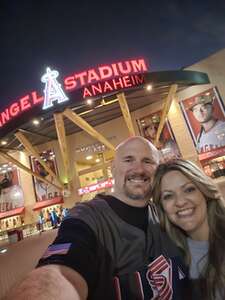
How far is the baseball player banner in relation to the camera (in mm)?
21766

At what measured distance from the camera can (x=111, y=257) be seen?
1.85 m

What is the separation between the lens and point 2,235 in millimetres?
23406

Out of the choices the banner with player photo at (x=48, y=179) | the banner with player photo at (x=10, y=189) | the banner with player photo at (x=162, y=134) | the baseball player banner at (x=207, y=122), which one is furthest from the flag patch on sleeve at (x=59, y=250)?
the banner with player photo at (x=10, y=189)

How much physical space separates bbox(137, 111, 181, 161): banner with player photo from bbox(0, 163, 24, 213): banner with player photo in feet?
51.0

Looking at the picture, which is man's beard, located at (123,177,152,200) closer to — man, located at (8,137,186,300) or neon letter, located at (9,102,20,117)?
man, located at (8,137,186,300)

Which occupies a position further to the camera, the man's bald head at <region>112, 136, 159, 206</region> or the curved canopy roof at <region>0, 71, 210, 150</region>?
the curved canopy roof at <region>0, 71, 210, 150</region>

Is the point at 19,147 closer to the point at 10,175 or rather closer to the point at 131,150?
the point at 10,175

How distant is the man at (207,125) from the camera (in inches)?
856

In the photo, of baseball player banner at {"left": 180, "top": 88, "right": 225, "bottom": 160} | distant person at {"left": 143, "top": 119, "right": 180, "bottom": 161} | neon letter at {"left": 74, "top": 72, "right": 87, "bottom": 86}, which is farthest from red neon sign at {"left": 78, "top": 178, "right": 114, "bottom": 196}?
neon letter at {"left": 74, "top": 72, "right": 87, "bottom": 86}

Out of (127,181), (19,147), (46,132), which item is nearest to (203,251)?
(127,181)

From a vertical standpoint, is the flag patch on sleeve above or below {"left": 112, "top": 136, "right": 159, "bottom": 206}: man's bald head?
below

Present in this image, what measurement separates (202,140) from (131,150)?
21.3m

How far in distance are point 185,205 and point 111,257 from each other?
0.83 m

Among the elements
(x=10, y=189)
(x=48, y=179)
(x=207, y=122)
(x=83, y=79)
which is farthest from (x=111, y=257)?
(x=10, y=189)
